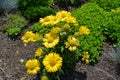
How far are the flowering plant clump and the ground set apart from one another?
282 mm

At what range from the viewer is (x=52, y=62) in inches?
195

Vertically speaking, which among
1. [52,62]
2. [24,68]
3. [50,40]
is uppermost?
[50,40]

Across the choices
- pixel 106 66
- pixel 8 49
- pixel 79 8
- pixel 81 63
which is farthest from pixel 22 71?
pixel 79 8

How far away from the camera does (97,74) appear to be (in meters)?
5.65

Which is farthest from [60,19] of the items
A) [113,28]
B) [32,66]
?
[113,28]

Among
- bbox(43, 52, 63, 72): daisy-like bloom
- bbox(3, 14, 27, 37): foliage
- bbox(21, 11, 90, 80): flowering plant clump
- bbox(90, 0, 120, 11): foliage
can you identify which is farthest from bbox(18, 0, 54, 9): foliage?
bbox(43, 52, 63, 72): daisy-like bloom

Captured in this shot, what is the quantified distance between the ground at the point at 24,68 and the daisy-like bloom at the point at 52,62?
608 mm

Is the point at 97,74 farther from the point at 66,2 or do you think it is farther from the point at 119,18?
the point at 66,2

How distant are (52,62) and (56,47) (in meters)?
0.36

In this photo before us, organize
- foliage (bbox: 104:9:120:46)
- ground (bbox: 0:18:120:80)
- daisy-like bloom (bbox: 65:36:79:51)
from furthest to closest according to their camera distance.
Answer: foliage (bbox: 104:9:120:46) → ground (bbox: 0:18:120:80) → daisy-like bloom (bbox: 65:36:79:51)

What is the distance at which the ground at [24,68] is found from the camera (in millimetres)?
5586

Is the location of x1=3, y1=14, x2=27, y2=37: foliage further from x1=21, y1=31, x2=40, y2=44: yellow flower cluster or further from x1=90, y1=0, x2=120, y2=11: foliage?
x1=90, y1=0, x2=120, y2=11: foliage

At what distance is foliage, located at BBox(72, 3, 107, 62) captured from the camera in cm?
588

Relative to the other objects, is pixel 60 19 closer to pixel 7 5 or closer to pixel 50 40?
pixel 50 40
